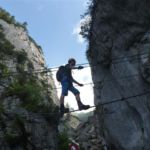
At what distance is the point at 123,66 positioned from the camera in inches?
850

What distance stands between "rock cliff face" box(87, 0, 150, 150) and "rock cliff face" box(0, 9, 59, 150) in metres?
3.18

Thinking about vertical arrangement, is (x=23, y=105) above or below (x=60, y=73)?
above

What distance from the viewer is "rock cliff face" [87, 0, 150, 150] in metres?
20.8

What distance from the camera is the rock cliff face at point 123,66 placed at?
2081 centimetres

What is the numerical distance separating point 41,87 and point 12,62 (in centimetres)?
244

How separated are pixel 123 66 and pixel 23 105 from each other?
6.27 m

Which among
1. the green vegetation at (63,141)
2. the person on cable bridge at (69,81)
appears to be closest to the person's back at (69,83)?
the person on cable bridge at (69,81)

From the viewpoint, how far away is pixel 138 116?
854 inches

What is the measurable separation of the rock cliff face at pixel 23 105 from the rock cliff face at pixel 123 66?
3.18 metres

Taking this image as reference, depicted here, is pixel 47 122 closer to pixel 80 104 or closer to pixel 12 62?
pixel 12 62

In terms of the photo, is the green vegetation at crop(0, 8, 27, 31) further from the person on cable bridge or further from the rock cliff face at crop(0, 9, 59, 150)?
the person on cable bridge

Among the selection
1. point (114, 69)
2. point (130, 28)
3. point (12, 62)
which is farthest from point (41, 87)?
point (130, 28)

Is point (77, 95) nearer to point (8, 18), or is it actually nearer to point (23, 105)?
point (23, 105)

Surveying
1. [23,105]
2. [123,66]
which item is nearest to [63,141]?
[23,105]
